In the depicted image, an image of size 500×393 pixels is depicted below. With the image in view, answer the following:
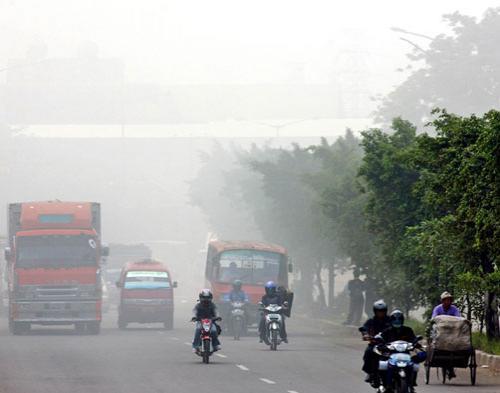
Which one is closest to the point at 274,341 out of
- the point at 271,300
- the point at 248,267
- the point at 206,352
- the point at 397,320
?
the point at 271,300

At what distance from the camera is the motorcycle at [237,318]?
44.4 meters

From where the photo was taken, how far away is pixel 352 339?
44844 mm

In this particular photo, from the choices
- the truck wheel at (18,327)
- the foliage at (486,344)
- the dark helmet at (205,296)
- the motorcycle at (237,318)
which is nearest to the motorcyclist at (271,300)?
the dark helmet at (205,296)

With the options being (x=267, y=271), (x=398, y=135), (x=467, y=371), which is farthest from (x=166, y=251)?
(x=467, y=371)

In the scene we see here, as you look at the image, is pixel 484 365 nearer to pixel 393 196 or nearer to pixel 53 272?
pixel 393 196

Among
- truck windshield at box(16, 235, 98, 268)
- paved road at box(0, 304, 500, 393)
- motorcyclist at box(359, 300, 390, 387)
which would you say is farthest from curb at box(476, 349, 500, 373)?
truck windshield at box(16, 235, 98, 268)

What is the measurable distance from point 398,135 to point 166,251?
105578 mm

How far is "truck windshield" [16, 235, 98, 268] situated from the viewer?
46.4 meters

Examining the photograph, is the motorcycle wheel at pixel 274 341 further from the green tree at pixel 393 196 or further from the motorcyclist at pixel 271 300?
the green tree at pixel 393 196

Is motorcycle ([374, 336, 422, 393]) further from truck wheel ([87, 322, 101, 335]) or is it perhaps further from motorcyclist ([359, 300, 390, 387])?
truck wheel ([87, 322, 101, 335])

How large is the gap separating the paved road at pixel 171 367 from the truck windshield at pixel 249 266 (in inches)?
257

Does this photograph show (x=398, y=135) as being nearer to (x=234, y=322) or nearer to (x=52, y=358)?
(x=234, y=322)

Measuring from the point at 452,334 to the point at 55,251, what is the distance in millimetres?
22853

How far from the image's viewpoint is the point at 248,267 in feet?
171
